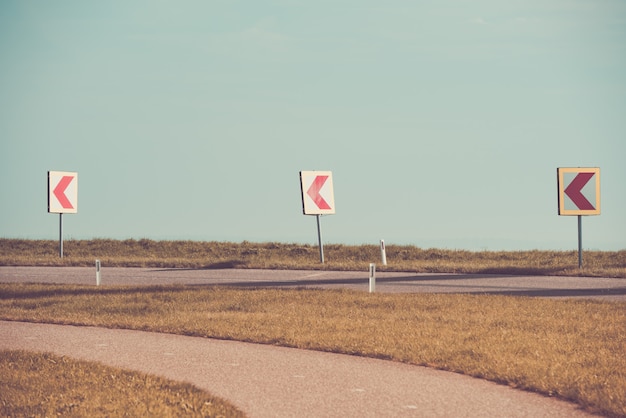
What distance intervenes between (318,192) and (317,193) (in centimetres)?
6

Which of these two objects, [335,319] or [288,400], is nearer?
[288,400]

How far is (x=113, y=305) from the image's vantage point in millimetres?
16141

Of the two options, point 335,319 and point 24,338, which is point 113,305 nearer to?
point 24,338

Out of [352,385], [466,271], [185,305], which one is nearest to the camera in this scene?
[352,385]


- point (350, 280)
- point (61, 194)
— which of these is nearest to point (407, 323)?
point (350, 280)

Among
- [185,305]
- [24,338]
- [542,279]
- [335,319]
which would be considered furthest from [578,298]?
[24,338]

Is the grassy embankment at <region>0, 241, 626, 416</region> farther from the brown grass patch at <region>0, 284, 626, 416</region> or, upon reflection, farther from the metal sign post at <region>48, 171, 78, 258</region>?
the metal sign post at <region>48, 171, 78, 258</region>

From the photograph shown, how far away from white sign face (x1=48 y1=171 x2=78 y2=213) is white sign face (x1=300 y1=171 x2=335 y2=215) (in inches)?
358

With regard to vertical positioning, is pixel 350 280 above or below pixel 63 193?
below

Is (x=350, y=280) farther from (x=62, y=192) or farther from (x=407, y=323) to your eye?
(x=62, y=192)

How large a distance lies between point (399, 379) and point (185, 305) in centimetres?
743

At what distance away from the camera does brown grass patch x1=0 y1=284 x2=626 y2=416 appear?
31.5 feet

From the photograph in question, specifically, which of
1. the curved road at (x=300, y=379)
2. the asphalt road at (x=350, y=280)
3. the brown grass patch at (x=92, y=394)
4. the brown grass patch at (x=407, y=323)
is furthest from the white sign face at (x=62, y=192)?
the brown grass patch at (x=92, y=394)

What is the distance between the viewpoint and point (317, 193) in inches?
1088
